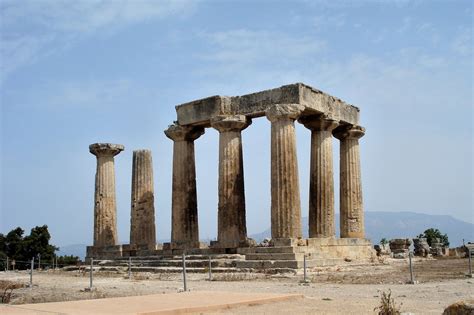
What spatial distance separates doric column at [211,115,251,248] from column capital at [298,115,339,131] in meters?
2.99

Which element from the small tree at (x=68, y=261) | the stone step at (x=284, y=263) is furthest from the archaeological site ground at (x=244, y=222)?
the small tree at (x=68, y=261)

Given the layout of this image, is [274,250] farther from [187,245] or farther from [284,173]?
[187,245]

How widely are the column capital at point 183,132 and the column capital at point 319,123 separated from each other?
6015mm

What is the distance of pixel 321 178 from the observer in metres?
29.8

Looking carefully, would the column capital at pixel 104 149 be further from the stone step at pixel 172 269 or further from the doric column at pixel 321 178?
the doric column at pixel 321 178

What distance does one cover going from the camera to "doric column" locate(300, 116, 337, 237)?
29625 mm

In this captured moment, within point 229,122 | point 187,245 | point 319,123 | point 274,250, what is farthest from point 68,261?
point 319,123

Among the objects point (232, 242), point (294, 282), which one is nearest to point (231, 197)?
point (232, 242)

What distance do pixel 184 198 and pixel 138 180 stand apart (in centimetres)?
443

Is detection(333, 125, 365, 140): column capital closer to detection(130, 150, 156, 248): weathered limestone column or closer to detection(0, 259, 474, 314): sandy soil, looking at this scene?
detection(0, 259, 474, 314): sandy soil

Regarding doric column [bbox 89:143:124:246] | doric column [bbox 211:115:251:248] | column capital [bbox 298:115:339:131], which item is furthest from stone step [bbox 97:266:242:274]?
column capital [bbox 298:115:339:131]

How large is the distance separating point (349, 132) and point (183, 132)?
9260 millimetres

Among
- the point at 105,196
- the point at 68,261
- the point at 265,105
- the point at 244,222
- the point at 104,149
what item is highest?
the point at 265,105

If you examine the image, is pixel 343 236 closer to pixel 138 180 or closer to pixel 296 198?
pixel 296 198
